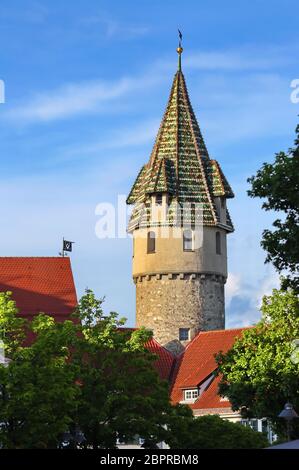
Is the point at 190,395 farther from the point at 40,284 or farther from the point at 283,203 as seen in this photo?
the point at 283,203

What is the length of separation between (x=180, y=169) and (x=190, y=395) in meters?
19.9

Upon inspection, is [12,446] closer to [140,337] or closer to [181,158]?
[140,337]

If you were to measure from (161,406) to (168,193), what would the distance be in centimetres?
4219

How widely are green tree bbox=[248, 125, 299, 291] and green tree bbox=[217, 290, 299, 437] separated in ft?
51.3

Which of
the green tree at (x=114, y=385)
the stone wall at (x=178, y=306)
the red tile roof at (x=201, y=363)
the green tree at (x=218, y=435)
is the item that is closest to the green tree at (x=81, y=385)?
the green tree at (x=114, y=385)

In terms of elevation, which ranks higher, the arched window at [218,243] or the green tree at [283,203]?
the arched window at [218,243]

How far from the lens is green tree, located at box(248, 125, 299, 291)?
40719mm

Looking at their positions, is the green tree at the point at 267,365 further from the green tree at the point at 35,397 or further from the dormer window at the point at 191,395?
the dormer window at the point at 191,395

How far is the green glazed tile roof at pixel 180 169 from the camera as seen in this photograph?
98875 millimetres

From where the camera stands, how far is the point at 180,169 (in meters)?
100

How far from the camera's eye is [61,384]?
49562mm

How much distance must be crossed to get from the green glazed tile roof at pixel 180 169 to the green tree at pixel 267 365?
1465 inches
